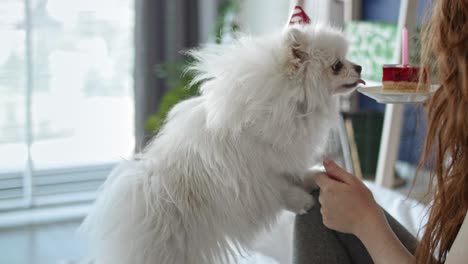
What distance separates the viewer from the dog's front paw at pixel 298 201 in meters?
1.16

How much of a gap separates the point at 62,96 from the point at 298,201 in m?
2.42

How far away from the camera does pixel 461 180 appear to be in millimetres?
866

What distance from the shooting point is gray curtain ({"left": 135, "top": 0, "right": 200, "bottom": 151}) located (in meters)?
3.35

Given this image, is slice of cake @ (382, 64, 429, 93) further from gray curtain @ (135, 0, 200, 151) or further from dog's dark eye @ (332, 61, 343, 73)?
gray curtain @ (135, 0, 200, 151)

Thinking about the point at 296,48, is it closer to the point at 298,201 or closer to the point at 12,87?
the point at 298,201

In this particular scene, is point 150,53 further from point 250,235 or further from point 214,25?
point 250,235

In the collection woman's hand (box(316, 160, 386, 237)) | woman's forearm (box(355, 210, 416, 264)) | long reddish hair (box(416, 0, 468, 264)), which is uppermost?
long reddish hair (box(416, 0, 468, 264))

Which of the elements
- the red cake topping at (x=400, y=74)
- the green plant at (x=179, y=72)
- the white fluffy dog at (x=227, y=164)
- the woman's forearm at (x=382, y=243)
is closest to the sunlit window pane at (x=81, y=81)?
the green plant at (x=179, y=72)

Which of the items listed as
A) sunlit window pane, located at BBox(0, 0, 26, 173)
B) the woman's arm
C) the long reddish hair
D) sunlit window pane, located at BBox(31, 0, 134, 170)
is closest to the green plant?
sunlit window pane, located at BBox(31, 0, 134, 170)

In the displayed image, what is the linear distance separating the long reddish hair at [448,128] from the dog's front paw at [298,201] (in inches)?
10.7


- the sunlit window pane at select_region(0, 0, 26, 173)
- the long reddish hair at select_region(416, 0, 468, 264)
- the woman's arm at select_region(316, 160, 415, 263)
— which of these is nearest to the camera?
the long reddish hair at select_region(416, 0, 468, 264)

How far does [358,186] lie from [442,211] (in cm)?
17

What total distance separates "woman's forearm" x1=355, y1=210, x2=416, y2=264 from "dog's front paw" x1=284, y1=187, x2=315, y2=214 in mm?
172

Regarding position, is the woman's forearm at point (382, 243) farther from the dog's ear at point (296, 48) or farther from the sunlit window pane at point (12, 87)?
the sunlit window pane at point (12, 87)
